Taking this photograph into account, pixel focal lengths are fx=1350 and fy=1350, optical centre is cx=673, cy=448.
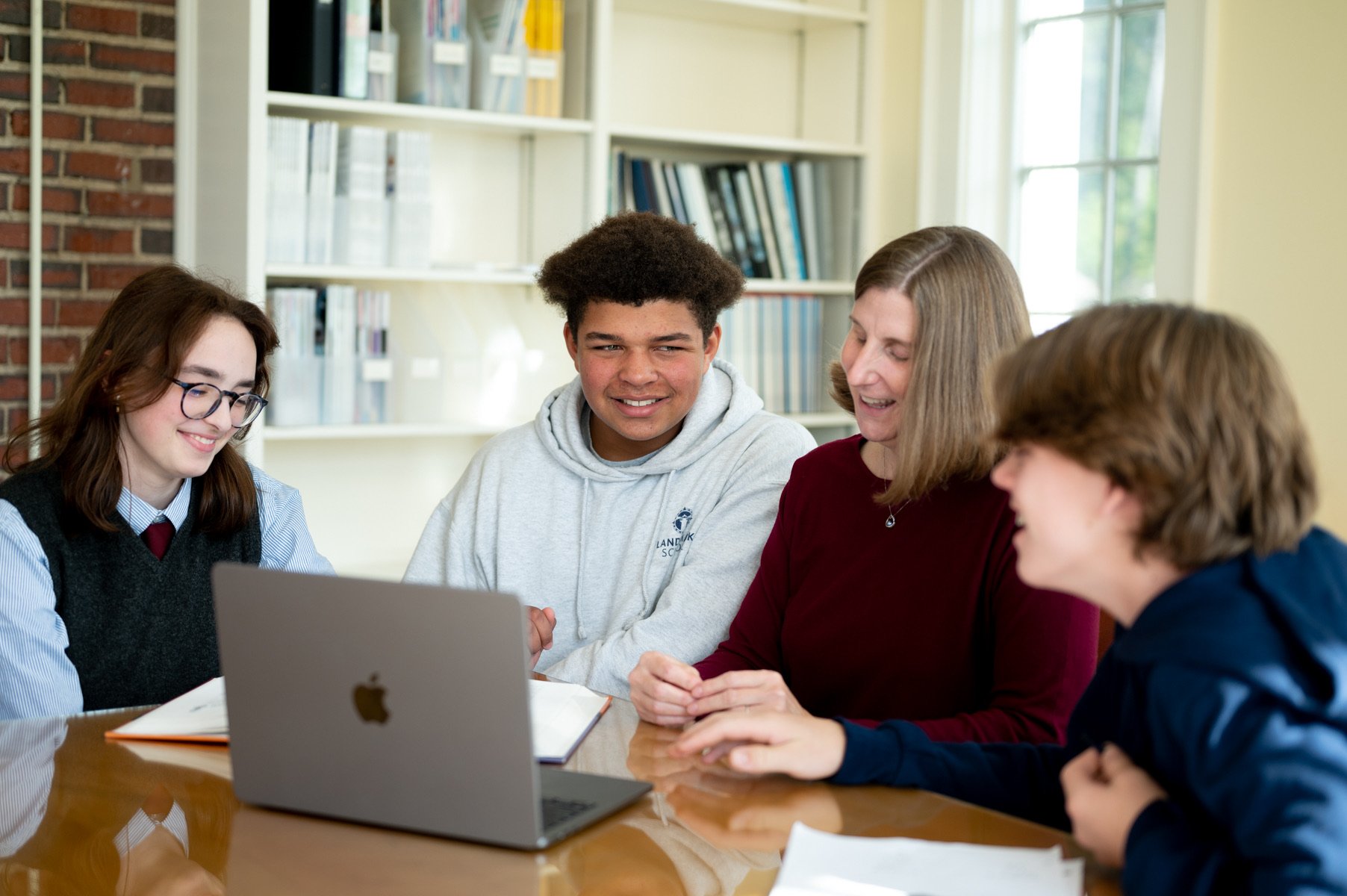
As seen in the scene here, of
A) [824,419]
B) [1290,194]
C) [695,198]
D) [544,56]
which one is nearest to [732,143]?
[695,198]

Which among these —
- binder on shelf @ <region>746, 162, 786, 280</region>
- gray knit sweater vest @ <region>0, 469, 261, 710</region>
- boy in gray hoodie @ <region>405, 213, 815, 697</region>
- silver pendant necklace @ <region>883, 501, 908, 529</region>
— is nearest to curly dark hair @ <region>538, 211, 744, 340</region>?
boy in gray hoodie @ <region>405, 213, 815, 697</region>

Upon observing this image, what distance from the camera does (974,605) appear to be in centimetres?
166

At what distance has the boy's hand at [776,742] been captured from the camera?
1285 mm

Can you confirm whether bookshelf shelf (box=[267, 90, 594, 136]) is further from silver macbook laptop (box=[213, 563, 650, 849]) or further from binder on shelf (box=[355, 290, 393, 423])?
silver macbook laptop (box=[213, 563, 650, 849])

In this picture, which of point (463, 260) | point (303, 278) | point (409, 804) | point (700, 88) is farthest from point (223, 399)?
point (700, 88)

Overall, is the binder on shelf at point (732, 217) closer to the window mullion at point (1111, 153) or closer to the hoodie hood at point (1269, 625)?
the window mullion at point (1111, 153)

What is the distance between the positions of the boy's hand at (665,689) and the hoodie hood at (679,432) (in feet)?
2.30

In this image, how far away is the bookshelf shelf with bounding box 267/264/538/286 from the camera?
2992 mm

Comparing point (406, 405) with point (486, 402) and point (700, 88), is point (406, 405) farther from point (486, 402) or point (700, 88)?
point (700, 88)

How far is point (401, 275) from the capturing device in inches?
123

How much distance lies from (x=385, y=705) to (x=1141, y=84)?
106 inches

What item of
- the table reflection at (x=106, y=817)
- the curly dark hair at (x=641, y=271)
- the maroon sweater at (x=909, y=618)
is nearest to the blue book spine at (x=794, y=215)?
the curly dark hair at (x=641, y=271)

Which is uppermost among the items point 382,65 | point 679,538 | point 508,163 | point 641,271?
point 382,65

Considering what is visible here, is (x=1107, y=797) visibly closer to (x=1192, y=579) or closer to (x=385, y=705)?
(x=1192, y=579)
